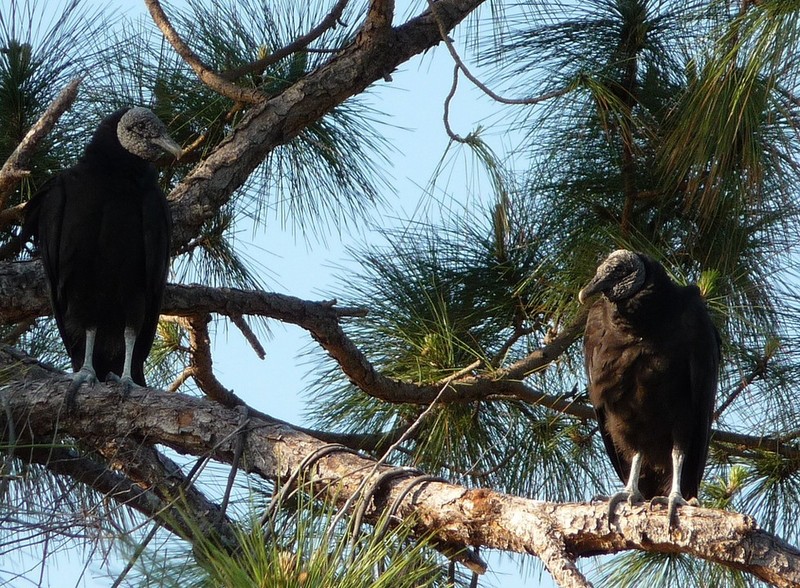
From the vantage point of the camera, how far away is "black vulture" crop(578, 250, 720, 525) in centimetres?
268

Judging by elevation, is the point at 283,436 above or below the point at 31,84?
below

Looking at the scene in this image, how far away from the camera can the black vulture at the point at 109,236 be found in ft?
9.59

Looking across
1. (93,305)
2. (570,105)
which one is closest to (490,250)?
(570,105)

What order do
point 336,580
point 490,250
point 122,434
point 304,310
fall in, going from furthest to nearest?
point 490,250, point 304,310, point 122,434, point 336,580

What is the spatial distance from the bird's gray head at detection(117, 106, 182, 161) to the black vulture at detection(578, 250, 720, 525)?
4.08 feet

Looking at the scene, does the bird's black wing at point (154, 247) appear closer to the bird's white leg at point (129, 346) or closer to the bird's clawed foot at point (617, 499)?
the bird's white leg at point (129, 346)

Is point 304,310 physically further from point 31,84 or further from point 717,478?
point 717,478

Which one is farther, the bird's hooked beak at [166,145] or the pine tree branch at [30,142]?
the bird's hooked beak at [166,145]

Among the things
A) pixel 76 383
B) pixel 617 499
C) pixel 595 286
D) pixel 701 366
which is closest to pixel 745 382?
pixel 701 366

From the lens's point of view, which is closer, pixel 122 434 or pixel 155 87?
pixel 122 434

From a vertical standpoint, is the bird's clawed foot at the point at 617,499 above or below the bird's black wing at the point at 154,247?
below

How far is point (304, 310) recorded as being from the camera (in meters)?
2.84

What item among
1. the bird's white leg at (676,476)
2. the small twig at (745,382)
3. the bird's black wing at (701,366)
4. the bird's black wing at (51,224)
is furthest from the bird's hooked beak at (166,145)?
the small twig at (745,382)

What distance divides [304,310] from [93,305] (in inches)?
25.4
